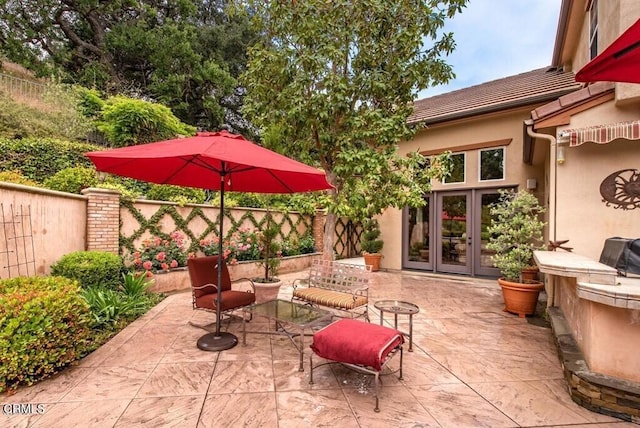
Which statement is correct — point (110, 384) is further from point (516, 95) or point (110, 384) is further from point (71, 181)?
point (516, 95)

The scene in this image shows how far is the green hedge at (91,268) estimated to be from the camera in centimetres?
433

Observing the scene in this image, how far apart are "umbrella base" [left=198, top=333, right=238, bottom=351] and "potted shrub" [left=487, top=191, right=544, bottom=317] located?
14.4ft

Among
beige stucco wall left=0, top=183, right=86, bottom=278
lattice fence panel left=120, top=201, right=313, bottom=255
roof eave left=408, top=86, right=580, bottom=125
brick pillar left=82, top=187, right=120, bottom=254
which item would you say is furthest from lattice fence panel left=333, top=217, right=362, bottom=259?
beige stucco wall left=0, top=183, right=86, bottom=278

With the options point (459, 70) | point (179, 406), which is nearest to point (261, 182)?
point (179, 406)

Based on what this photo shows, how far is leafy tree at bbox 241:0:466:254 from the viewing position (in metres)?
4.84

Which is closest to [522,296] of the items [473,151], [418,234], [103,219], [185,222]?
[418,234]

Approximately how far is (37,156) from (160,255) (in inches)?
146

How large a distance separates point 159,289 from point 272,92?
4.38 metres

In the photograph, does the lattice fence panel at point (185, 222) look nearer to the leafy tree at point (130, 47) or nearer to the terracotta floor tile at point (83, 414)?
the terracotta floor tile at point (83, 414)

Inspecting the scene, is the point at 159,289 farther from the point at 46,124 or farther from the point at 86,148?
the point at 46,124

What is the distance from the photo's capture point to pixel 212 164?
3826 millimetres

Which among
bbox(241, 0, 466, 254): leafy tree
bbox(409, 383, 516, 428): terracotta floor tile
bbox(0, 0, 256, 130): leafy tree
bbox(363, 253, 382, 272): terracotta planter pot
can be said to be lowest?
bbox(409, 383, 516, 428): terracotta floor tile

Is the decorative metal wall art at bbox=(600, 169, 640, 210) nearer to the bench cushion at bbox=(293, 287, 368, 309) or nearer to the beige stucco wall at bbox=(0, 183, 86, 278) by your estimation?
the bench cushion at bbox=(293, 287, 368, 309)

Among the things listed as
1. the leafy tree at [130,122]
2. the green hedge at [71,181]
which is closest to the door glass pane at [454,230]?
the green hedge at [71,181]
